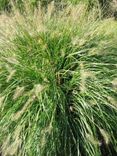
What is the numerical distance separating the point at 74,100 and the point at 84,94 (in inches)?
5.3

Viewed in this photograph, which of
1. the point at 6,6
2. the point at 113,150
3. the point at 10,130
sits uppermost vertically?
the point at 6,6

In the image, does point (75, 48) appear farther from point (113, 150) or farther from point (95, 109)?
point (113, 150)

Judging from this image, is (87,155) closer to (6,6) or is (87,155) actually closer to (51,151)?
(51,151)

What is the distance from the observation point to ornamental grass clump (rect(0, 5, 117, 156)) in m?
4.55

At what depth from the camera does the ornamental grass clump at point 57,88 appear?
A: 4.55 metres

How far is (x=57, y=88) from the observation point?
4.75 m

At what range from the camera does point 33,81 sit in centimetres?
484

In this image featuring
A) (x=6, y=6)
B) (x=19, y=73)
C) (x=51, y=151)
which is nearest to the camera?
(x=51, y=151)

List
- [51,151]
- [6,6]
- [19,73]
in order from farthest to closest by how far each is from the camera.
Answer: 1. [6,6]
2. [19,73]
3. [51,151]

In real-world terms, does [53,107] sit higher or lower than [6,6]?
lower

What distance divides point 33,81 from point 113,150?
1.18 m

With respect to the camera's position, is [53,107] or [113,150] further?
[113,150]

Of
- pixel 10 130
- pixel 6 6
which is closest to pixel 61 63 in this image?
pixel 10 130

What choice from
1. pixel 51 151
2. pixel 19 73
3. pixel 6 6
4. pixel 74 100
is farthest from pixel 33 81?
pixel 6 6
